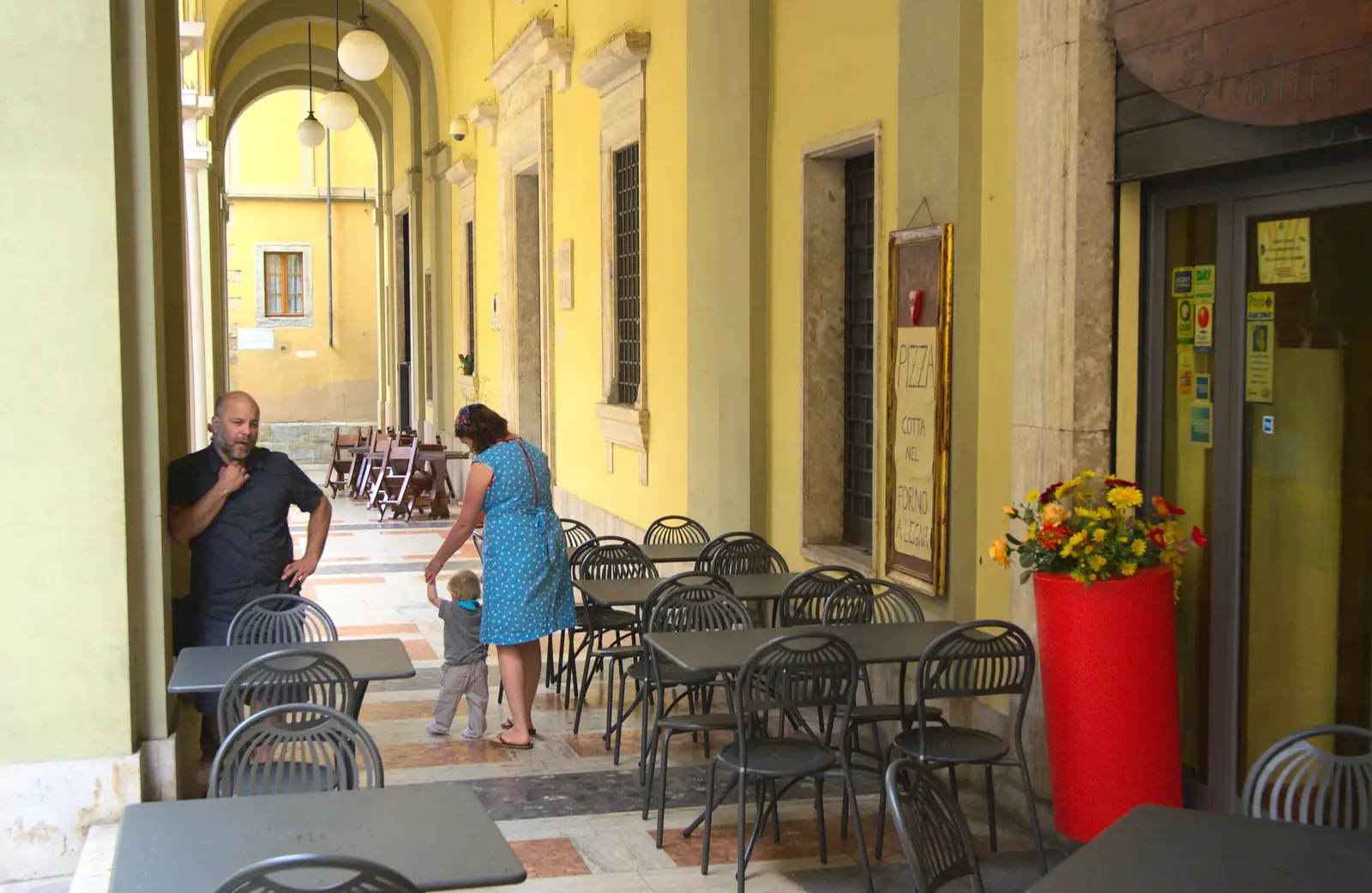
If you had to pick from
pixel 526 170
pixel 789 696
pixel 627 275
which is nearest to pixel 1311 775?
pixel 789 696

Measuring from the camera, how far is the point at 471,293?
18719mm

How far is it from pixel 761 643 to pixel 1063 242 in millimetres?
1743

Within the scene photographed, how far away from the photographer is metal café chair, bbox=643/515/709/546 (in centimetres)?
821

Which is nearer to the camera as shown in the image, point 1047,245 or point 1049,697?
point 1049,697

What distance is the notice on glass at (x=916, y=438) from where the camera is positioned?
595 cm

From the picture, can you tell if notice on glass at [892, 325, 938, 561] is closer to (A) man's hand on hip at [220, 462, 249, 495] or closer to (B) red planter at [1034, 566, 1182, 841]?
(B) red planter at [1034, 566, 1182, 841]

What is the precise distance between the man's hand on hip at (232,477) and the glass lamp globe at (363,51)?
8304mm

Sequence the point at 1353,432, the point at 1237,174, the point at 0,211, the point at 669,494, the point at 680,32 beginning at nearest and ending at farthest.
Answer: the point at 1353,432
the point at 1237,174
the point at 0,211
the point at 680,32
the point at 669,494

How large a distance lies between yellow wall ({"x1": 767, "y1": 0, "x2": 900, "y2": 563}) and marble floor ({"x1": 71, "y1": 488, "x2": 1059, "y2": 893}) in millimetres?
1619

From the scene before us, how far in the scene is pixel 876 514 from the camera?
6.59 meters

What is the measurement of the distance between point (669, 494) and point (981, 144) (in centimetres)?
467

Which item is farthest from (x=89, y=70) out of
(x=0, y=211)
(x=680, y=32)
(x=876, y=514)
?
(x=680, y=32)

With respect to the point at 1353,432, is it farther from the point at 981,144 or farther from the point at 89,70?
the point at 89,70

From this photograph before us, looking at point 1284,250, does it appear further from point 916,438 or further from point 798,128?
point 798,128
